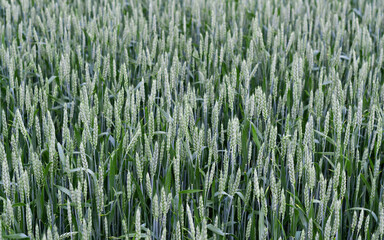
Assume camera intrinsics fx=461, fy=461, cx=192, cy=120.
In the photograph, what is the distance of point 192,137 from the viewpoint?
166 centimetres

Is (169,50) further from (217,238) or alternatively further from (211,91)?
(217,238)

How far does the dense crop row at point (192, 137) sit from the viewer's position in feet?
4.48

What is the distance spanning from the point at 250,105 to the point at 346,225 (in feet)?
1.86

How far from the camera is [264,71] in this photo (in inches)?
93.7

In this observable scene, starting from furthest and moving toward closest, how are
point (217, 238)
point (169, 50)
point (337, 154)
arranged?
point (169, 50), point (337, 154), point (217, 238)

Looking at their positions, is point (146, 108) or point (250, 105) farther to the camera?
point (146, 108)

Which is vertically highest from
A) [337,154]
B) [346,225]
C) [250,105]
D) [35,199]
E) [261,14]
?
[261,14]

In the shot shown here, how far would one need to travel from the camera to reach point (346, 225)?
5.58 feet

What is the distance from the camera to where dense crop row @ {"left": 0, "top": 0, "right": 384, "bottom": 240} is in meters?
1.37

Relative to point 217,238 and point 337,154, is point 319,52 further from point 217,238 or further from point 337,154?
point 217,238

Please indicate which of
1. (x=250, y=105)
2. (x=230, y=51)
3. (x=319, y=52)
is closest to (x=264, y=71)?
(x=230, y=51)

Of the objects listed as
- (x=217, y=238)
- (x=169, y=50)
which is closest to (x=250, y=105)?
(x=217, y=238)

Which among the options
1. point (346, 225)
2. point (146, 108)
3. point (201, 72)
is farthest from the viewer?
point (201, 72)

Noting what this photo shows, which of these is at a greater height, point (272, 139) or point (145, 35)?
point (145, 35)
